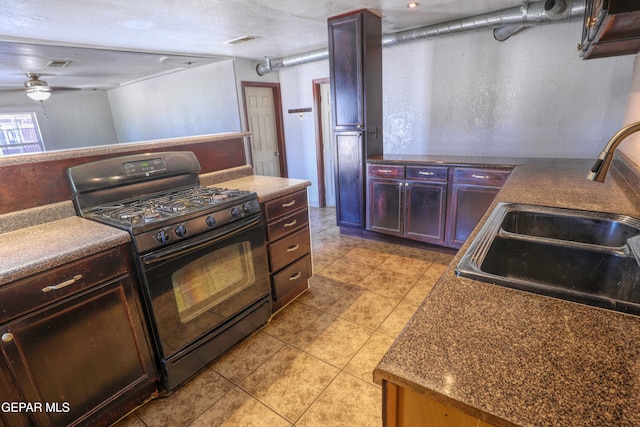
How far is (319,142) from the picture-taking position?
493 centimetres

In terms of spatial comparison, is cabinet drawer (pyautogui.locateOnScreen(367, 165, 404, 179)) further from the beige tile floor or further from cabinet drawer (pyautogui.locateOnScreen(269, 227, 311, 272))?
cabinet drawer (pyautogui.locateOnScreen(269, 227, 311, 272))

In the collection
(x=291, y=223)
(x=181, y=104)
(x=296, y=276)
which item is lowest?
(x=296, y=276)

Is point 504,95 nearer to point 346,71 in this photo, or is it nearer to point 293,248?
point 346,71

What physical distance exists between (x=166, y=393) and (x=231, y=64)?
14.1 ft

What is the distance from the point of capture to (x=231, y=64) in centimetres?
471

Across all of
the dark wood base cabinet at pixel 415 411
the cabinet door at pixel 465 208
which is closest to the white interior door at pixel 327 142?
the cabinet door at pixel 465 208

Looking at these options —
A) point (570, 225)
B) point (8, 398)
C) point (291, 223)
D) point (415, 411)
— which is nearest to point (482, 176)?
point (570, 225)

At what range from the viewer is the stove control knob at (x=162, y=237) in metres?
1.59

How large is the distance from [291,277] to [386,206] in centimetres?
147

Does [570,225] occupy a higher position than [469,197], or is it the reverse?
[570,225]

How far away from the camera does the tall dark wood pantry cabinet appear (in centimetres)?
318

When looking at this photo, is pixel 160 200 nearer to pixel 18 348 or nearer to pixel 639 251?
pixel 18 348

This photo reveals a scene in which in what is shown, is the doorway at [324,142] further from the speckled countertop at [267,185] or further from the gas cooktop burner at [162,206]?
the gas cooktop burner at [162,206]

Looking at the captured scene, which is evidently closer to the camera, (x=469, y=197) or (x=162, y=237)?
(x=162, y=237)
